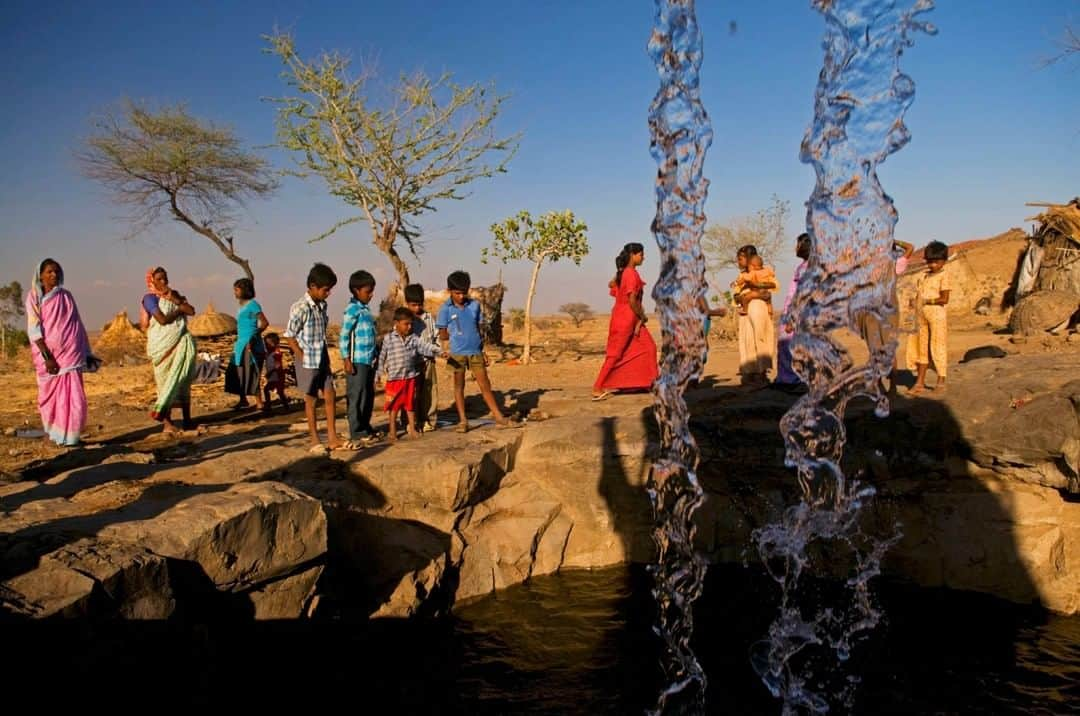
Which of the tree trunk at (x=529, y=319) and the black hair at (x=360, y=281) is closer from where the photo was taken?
the black hair at (x=360, y=281)

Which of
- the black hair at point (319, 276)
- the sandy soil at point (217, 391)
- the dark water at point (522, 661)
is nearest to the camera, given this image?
the dark water at point (522, 661)

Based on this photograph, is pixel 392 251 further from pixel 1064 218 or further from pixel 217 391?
pixel 1064 218

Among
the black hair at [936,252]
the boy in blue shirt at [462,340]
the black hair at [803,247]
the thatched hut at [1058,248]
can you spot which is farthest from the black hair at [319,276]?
the thatched hut at [1058,248]

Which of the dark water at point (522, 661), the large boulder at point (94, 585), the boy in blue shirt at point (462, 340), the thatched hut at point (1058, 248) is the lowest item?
the dark water at point (522, 661)

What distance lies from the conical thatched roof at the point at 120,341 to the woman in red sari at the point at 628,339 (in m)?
12.1

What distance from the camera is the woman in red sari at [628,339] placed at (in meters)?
6.85

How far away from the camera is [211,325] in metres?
13.9

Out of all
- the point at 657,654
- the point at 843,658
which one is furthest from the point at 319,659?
the point at 843,658

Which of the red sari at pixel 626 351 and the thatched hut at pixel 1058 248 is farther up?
the thatched hut at pixel 1058 248

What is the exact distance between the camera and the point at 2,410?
9.42 m

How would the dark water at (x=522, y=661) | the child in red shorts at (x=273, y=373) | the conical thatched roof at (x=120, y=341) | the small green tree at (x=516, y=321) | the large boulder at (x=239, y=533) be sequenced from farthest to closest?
the small green tree at (x=516, y=321) < the conical thatched roof at (x=120, y=341) < the child in red shorts at (x=273, y=373) < the large boulder at (x=239, y=533) < the dark water at (x=522, y=661)

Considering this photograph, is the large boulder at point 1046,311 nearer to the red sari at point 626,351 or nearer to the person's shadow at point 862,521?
the person's shadow at point 862,521

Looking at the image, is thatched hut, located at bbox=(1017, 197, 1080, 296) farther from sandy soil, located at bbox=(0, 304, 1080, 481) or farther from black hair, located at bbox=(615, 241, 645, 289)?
black hair, located at bbox=(615, 241, 645, 289)

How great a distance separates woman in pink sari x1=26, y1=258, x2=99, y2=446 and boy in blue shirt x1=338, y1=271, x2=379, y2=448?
235 centimetres
